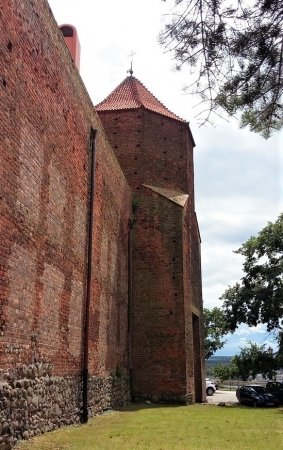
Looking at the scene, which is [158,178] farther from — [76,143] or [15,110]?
[15,110]

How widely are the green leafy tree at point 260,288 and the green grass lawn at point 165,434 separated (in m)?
11.7

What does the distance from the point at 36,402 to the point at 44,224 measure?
11.1 feet

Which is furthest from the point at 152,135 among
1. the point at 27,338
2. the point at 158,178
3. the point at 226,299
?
the point at 27,338

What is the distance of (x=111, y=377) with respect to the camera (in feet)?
47.0

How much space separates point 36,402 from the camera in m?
8.44

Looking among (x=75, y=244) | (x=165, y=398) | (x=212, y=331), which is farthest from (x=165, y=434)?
(x=212, y=331)

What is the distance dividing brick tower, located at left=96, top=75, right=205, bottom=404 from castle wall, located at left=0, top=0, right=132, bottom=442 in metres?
3.57

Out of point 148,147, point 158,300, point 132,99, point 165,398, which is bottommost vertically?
point 165,398

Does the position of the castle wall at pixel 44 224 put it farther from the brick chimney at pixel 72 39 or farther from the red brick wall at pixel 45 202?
the brick chimney at pixel 72 39

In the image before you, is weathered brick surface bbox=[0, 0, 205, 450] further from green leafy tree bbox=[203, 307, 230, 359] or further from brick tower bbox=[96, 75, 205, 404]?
green leafy tree bbox=[203, 307, 230, 359]

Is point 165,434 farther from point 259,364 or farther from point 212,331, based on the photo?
point 212,331

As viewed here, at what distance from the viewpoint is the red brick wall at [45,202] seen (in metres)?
7.67

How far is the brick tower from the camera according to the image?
683 inches

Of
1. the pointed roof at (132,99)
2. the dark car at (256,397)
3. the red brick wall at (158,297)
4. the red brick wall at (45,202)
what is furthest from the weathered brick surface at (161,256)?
the red brick wall at (45,202)
